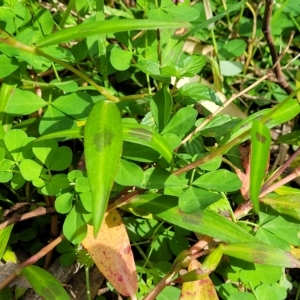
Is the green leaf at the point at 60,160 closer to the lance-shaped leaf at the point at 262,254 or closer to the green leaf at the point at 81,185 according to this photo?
the green leaf at the point at 81,185

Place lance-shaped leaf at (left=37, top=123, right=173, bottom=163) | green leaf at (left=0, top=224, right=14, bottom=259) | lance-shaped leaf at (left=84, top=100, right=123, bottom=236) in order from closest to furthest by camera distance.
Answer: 1. lance-shaped leaf at (left=84, top=100, right=123, bottom=236)
2. lance-shaped leaf at (left=37, top=123, right=173, bottom=163)
3. green leaf at (left=0, top=224, right=14, bottom=259)

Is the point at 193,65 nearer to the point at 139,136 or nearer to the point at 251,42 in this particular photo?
the point at 139,136

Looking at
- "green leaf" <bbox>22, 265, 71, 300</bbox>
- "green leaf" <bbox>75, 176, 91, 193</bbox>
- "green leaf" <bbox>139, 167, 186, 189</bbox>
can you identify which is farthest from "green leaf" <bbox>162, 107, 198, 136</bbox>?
"green leaf" <bbox>22, 265, 71, 300</bbox>

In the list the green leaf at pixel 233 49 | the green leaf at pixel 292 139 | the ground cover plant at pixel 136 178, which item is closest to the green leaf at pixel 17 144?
the ground cover plant at pixel 136 178

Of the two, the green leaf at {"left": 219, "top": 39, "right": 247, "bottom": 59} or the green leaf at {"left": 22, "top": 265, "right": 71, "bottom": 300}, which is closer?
the green leaf at {"left": 22, "top": 265, "right": 71, "bottom": 300}

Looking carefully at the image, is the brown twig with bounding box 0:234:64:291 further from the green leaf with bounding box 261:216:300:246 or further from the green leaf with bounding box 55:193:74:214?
the green leaf with bounding box 261:216:300:246
